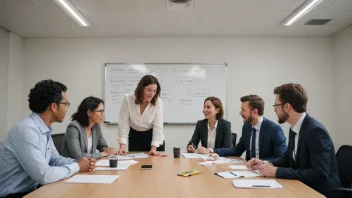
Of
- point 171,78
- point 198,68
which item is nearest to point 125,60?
point 171,78

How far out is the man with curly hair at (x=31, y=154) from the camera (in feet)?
5.10

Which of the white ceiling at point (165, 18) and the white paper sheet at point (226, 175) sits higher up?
the white ceiling at point (165, 18)

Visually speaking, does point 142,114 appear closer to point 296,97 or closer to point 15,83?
point 296,97

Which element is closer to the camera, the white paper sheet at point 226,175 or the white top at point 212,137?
the white paper sheet at point 226,175

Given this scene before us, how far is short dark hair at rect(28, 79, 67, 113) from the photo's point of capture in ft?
5.73

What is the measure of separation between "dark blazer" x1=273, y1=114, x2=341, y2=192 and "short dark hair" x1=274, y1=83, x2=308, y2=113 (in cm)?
9

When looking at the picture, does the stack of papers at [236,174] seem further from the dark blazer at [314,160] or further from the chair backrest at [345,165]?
the chair backrest at [345,165]

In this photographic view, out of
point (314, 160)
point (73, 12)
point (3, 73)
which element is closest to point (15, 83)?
point (3, 73)

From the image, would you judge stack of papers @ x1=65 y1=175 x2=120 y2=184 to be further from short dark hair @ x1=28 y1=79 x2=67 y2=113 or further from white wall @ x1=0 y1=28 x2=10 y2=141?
white wall @ x1=0 y1=28 x2=10 y2=141

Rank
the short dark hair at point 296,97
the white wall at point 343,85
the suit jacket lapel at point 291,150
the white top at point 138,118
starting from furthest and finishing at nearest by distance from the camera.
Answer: the white wall at point 343,85, the white top at point 138,118, the suit jacket lapel at point 291,150, the short dark hair at point 296,97

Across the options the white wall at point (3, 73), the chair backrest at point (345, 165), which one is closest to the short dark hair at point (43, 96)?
the chair backrest at point (345, 165)

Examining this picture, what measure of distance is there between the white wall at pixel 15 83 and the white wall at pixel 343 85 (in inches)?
212

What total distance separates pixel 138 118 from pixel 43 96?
1.28m

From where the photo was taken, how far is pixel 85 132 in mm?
2580
